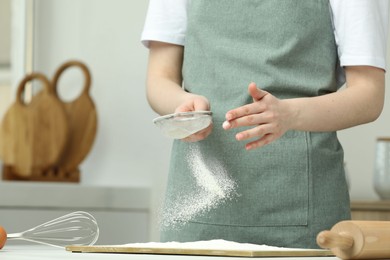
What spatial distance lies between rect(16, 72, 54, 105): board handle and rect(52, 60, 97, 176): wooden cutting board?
0.11ft

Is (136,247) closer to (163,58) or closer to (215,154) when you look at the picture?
(215,154)

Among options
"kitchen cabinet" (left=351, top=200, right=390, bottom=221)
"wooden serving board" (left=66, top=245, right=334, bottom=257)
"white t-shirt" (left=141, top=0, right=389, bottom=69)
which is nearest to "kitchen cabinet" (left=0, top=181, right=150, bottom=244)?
"kitchen cabinet" (left=351, top=200, right=390, bottom=221)

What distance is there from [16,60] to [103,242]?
2.83 ft

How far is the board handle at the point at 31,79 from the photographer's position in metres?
3.08

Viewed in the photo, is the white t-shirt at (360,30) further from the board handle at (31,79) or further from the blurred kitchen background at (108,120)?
the board handle at (31,79)

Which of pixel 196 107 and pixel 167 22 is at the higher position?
pixel 167 22

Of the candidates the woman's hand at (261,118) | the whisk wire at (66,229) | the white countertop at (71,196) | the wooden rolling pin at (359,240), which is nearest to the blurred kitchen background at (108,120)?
the white countertop at (71,196)

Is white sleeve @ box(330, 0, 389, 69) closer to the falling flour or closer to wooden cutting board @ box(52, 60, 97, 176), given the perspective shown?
the falling flour

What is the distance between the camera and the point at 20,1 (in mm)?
3283

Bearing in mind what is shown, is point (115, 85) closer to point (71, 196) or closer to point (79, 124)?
point (79, 124)

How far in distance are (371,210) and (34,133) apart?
1214 mm

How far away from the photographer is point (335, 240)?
0.95 metres

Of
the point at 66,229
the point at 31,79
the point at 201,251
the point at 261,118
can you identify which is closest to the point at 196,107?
the point at 261,118

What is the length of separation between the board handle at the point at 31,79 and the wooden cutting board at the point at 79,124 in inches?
1.3
